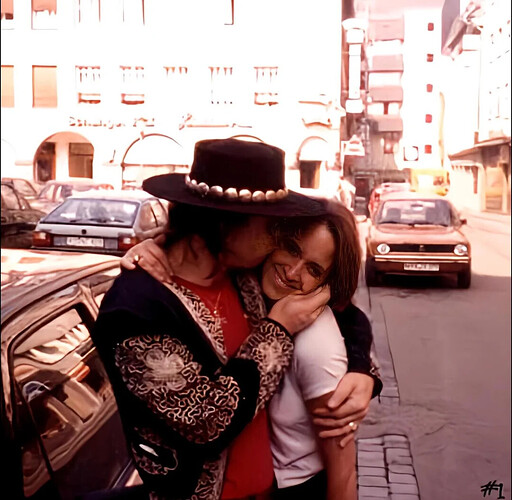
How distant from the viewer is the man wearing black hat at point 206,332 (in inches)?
38.2

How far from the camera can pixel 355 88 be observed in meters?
1.41

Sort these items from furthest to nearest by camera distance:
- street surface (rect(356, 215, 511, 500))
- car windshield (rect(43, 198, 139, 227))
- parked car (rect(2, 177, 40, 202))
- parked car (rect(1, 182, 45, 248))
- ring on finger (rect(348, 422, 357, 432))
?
street surface (rect(356, 215, 511, 500))
parked car (rect(1, 182, 45, 248))
parked car (rect(2, 177, 40, 202))
car windshield (rect(43, 198, 139, 227))
ring on finger (rect(348, 422, 357, 432))

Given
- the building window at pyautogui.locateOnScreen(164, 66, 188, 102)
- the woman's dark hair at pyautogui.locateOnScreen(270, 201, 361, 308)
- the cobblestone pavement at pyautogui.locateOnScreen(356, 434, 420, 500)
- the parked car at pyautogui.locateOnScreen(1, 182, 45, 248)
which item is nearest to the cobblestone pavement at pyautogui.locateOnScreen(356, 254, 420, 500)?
the cobblestone pavement at pyautogui.locateOnScreen(356, 434, 420, 500)

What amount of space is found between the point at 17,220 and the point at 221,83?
107 cm

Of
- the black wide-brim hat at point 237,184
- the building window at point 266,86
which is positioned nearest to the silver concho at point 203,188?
the black wide-brim hat at point 237,184

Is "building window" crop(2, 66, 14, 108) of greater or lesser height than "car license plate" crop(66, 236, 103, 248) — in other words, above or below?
above

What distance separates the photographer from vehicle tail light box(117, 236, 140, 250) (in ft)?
4.52

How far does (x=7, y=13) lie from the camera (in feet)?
4.98

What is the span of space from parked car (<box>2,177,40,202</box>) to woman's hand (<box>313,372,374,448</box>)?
34.1 inches

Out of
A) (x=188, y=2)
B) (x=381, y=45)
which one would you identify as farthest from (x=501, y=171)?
(x=188, y=2)

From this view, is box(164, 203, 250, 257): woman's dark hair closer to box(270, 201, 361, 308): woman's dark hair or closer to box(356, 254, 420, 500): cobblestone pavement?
box(270, 201, 361, 308): woman's dark hair

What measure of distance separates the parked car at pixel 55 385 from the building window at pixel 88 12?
19.0 inches

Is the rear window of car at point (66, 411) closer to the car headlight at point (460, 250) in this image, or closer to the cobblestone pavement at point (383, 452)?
the cobblestone pavement at point (383, 452)

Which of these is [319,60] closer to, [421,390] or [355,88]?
[355,88]
